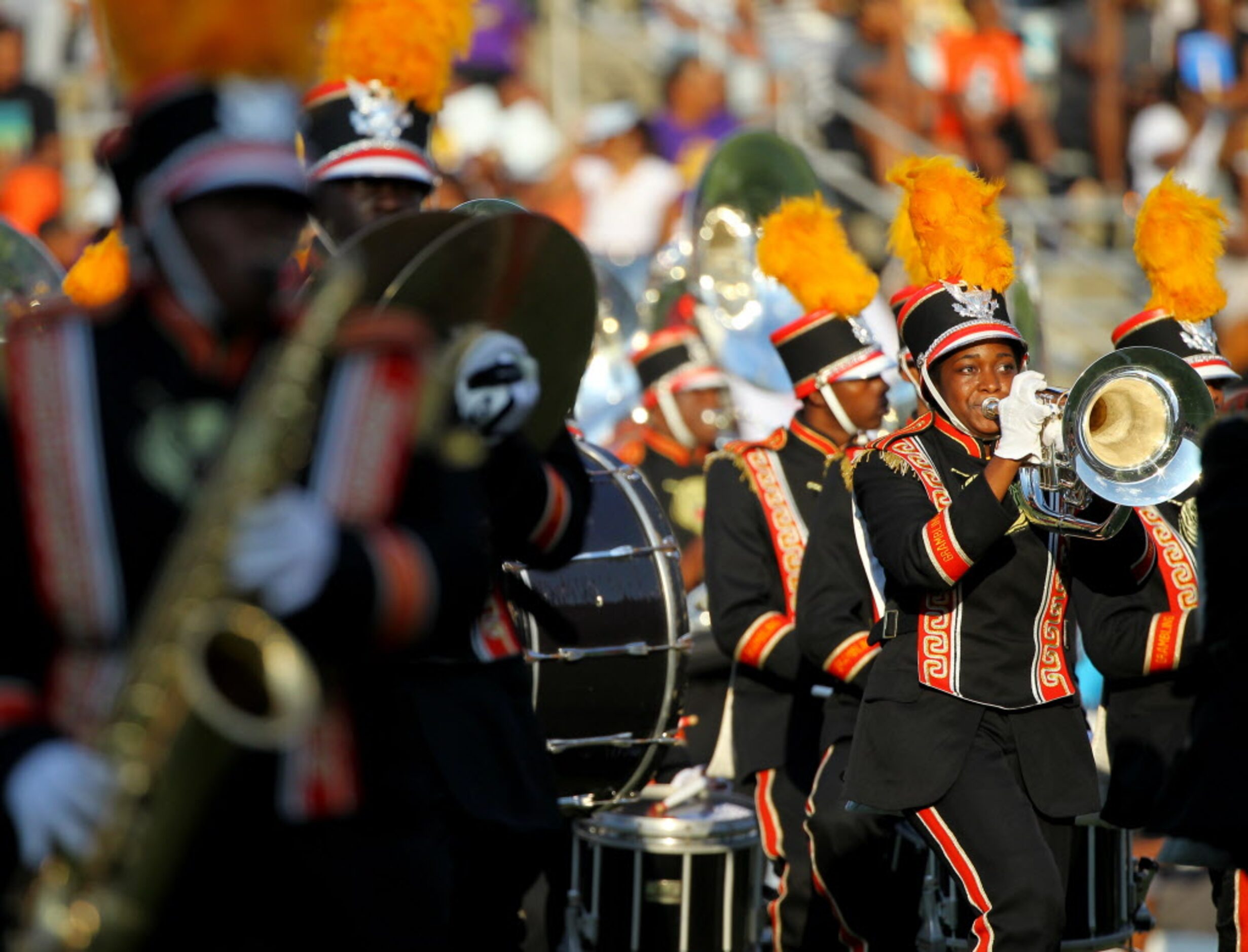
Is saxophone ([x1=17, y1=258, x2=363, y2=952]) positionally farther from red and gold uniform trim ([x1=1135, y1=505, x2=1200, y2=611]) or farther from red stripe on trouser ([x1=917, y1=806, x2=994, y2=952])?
red and gold uniform trim ([x1=1135, y1=505, x2=1200, y2=611])

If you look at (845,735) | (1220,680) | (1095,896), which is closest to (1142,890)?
(1095,896)

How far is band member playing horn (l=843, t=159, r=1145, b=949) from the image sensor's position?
5309mm

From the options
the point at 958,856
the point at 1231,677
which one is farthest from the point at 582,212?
the point at 1231,677

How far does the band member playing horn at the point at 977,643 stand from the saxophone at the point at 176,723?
2.64 meters

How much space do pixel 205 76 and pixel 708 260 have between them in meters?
7.46

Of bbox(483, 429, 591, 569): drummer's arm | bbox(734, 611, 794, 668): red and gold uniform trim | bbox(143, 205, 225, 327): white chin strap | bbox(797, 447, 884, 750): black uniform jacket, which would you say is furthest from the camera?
bbox(734, 611, 794, 668): red and gold uniform trim

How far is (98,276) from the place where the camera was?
5871mm

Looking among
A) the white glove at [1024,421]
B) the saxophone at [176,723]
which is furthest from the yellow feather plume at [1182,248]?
the saxophone at [176,723]

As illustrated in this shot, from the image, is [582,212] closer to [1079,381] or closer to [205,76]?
[1079,381]

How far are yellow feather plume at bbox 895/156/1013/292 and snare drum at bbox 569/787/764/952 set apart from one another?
202 cm

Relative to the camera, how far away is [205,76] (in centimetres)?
322

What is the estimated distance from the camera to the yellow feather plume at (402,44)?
17.5 feet

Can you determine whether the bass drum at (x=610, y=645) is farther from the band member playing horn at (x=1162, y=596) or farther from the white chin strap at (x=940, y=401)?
the band member playing horn at (x=1162, y=596)

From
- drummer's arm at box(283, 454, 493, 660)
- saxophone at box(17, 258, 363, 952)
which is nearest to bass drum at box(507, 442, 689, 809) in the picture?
drummer's arm at box(283, 454, 493, 660)
